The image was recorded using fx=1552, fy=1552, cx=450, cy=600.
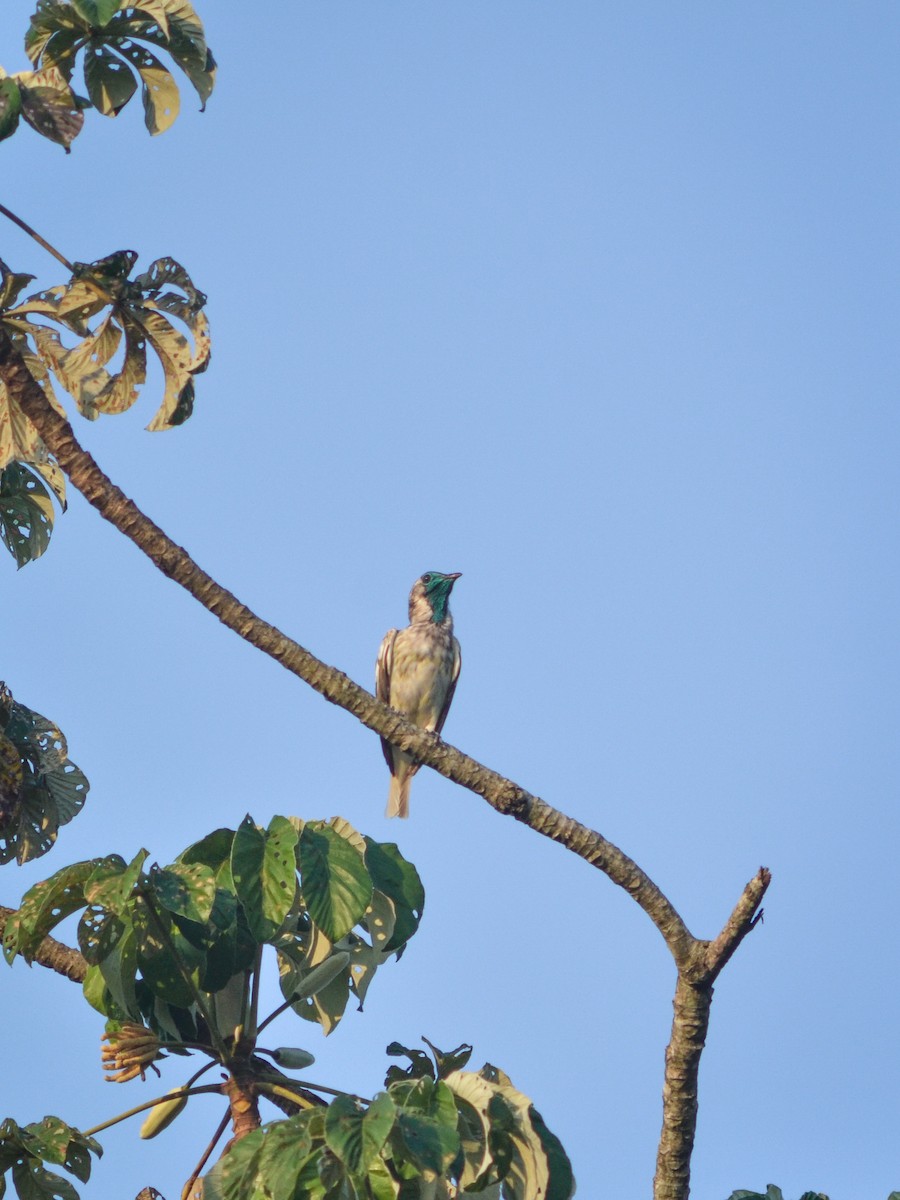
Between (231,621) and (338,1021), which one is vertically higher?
(231,621)

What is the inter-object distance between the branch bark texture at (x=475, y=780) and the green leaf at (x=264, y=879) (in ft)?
2.45

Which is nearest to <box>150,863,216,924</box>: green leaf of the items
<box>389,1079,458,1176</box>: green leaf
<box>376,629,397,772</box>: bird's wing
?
<box>389,1079,458,1176</box>: green leaf

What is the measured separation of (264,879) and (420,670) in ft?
23.0

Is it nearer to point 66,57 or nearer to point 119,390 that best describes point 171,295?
point 119,390

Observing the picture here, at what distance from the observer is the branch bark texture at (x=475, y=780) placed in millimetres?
5000

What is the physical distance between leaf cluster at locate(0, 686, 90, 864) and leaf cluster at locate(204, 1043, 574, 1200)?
2.24 meters

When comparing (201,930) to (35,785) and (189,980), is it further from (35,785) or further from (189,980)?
(35,785)

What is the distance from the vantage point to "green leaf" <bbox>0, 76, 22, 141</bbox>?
5.35 m

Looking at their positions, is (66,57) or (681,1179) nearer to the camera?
(681,1179)

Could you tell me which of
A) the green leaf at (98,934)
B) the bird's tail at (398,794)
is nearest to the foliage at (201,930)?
the green leaf at (98,934)

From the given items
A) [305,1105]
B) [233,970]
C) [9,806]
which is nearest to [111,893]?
[233,970]

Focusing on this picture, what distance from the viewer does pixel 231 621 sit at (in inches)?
222

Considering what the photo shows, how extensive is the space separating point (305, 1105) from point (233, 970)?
507 mm

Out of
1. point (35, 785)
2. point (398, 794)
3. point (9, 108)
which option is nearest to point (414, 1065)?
point (35, 785)
